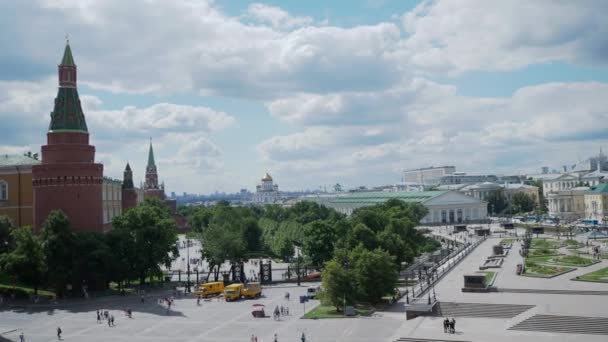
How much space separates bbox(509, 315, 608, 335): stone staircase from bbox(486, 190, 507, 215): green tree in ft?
491

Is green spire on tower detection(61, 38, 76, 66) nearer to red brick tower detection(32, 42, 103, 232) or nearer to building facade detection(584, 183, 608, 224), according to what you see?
red brick tower detection(32, 42, 103, 232)

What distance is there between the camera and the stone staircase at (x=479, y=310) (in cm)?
3916

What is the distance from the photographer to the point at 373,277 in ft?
153

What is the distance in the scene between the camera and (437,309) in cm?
4119

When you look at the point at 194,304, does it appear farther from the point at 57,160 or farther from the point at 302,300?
the point at 57,160

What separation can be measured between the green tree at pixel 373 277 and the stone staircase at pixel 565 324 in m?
12.1

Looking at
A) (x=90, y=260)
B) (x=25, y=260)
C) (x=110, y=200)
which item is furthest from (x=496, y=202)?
(x=25, y=260)

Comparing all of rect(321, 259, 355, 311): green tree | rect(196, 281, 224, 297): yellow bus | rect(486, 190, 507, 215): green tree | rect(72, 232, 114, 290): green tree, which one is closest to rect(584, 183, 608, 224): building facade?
rect(486, 190, 507, 215): green tree

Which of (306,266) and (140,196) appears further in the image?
(140,196)

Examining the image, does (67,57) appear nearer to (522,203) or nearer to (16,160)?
(16,160)

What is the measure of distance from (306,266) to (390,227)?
10379 mm

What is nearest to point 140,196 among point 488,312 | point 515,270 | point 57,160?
point 57,160

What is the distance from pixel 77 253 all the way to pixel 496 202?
485ft

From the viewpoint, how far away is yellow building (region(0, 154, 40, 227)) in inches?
2869
